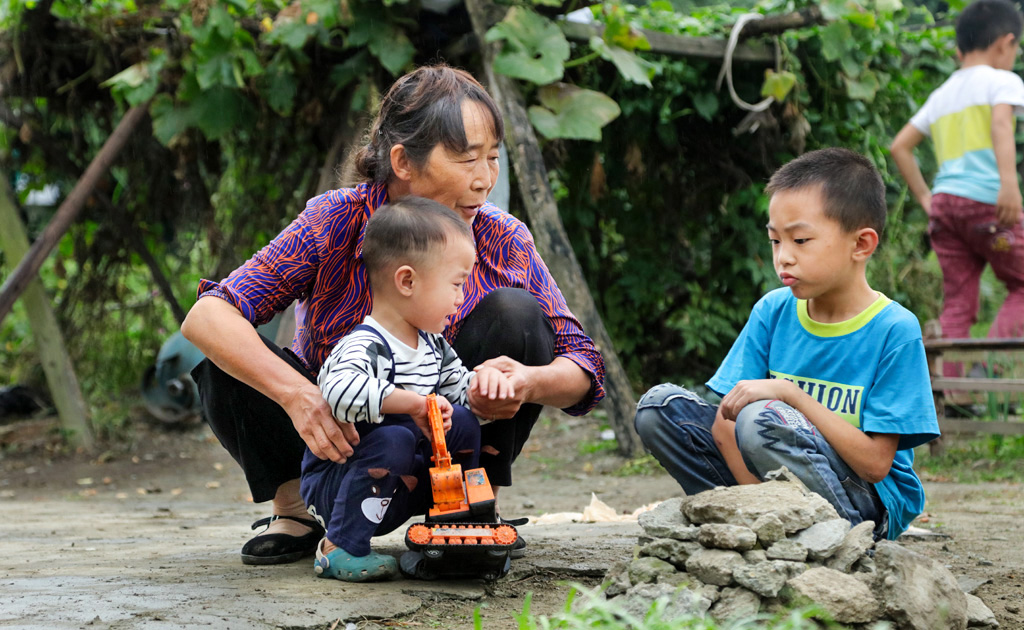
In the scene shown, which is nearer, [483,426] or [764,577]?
[764,577]

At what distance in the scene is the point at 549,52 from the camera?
4.81 metres

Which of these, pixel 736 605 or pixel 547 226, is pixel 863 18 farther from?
pixel 736 605

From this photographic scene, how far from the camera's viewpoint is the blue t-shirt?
2107 mm

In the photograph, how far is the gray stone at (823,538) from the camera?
1831 millimetres

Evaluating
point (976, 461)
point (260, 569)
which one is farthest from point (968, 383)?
point (260, 569)

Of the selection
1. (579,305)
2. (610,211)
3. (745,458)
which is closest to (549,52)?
(579,305)

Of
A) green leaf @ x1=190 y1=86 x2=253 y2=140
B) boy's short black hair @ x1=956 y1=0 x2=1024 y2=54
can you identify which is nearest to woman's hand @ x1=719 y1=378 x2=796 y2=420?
boy's short black hair @ x1=956 y1=0 x2=1024 y2=54

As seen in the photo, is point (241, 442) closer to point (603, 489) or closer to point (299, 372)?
→ point (299, 372)

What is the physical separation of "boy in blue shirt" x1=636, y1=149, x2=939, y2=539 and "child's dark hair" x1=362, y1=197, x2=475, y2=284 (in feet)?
2.10

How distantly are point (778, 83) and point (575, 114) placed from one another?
Result: 1303mm

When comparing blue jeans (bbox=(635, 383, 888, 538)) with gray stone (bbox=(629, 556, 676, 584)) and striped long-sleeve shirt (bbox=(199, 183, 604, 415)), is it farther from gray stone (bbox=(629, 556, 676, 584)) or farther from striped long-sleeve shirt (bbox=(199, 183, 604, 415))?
gray stone (bbox=(629, 556, 676, 584))

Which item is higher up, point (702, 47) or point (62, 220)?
point (702, 47)

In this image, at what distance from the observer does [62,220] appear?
5578 mm

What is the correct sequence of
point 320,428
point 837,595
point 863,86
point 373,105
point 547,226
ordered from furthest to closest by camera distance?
point 863,86
point 373,105
point 547,226
point 320,428
point 837,595
